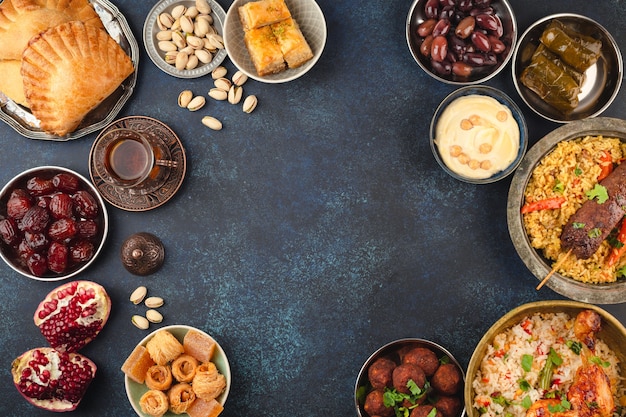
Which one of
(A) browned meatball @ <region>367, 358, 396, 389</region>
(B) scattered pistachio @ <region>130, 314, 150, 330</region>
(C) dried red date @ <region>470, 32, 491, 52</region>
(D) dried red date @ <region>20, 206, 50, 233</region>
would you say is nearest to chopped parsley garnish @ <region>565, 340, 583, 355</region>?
(A) browned meatball @ <region>367, 358, 396, 389</region>

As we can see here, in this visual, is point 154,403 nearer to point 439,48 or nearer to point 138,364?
point 138,364

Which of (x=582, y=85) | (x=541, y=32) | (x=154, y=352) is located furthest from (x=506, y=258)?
(x=154, y=352)

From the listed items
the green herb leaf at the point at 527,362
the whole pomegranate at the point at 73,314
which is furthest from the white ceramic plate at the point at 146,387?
the green herb leaf at the point at 527,362

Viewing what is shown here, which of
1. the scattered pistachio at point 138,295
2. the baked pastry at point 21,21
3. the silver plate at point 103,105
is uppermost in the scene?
the baked pastry at point 21,21

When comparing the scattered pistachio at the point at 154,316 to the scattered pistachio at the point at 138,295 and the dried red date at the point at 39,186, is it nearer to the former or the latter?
the scattered pistachio at the point at 138,295

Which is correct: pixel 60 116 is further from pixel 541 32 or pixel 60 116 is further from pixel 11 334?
pixel 541 32

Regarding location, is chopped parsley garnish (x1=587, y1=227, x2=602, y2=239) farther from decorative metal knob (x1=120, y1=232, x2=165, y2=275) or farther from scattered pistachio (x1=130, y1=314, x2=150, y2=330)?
scattered pistachio (x1=130, y1=314, x2=150, y2=330)

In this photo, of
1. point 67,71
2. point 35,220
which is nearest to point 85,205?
point 35,220
